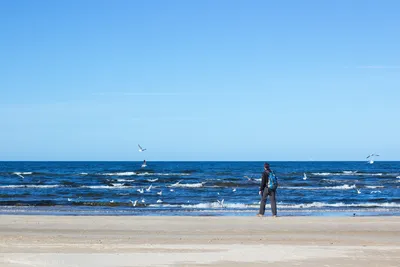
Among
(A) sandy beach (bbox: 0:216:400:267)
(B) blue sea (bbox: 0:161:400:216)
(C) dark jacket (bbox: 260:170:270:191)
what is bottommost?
(B) blue sea (bbox: 0:161:400:216)

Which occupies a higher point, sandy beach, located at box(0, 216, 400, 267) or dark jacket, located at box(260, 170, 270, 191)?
dark jacket, located at box(260, 170, 270, 191)

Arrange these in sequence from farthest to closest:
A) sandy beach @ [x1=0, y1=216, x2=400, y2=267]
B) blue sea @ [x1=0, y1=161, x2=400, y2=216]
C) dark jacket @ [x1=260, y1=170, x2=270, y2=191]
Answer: blue sea @ [x1=0, y1=161, x2=400, y2=216] → dark jacket @ [x1=260, y1=170, x2=270, y2=191] → sandy beach @ [x1=0, y1=216, x2=400, y2=267]

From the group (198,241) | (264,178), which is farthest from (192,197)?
(198,241)

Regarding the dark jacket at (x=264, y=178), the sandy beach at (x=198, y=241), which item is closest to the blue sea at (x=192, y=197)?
the dark jacket at (x=264, y=178)

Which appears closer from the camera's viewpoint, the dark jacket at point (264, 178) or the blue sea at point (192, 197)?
the dark jacket at point (264, 178)

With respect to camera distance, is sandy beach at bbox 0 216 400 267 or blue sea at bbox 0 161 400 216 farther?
blue sea at bbox 0 161 400 216

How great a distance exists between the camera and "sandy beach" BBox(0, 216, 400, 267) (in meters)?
9.37

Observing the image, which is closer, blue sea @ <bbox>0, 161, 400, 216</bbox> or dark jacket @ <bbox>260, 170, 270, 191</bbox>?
dark jacket @ <bbox>260, 170, 270, 191</bbox>

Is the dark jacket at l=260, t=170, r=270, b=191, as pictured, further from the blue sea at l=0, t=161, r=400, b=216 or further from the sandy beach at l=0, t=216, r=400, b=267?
the blue sea at l=0, t=161, r=400, b=216

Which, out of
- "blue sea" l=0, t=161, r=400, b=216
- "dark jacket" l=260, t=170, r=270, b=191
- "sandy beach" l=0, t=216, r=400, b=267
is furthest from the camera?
"blue sea" l=0, t=161, r=400, b=216

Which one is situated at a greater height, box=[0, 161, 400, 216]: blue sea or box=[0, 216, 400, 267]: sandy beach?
box=[0, 216, 400, 267]: sandy beach

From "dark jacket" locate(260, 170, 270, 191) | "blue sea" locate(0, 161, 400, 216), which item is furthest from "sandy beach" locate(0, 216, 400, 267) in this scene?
"blue sea" locate(0, 161, 400, 216)

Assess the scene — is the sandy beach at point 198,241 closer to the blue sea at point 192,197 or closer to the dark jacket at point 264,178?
the dark jacket at point 264,178

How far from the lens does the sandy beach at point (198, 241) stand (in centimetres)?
937
